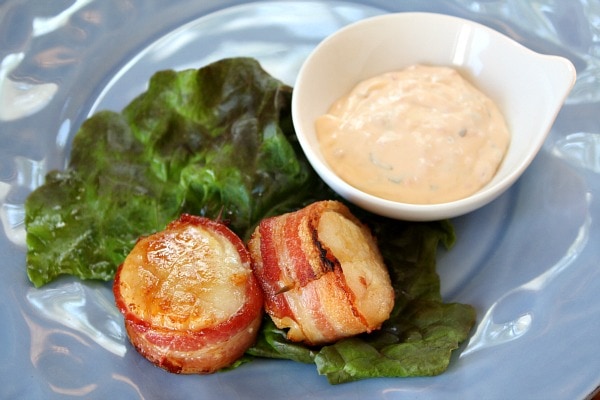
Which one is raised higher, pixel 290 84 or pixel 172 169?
pixel 290 84

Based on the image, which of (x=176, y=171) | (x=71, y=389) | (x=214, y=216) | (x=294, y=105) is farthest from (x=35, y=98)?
(x=71, y=389)

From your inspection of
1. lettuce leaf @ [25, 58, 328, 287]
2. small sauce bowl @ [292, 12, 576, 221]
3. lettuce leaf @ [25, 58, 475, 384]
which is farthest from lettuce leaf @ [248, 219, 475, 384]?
lettuce leaf @ [25, 58, 328, 287]

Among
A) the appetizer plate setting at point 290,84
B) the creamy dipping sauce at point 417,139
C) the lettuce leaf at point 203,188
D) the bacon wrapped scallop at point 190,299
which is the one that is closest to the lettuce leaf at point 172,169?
the lettuce leaf at point 203,188

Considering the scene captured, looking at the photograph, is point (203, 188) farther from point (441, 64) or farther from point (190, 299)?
point (441, 64)

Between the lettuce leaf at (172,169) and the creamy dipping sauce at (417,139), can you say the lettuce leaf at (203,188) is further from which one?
the creamy dipping sauce at (417,139)

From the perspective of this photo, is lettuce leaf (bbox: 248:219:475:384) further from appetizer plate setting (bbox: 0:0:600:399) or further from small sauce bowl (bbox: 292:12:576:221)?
small sauce bowl (bbox: 292:12:576:221)

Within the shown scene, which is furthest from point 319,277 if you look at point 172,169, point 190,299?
point 172,169

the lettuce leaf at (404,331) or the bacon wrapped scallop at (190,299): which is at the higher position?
the bacon wrapped scallop at (190,299)
